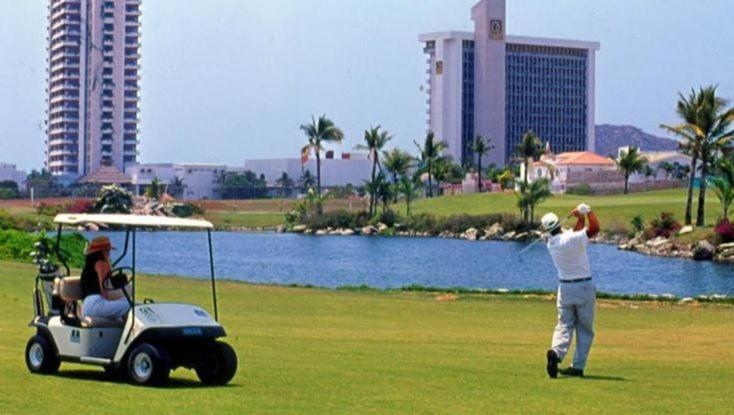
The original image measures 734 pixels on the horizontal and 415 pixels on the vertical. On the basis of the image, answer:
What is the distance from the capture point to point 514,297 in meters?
42.8

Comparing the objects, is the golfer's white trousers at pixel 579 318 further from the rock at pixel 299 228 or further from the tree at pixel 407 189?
the rock at pixel 299 228

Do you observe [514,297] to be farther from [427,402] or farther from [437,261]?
[437,261]

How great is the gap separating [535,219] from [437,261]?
165 ft

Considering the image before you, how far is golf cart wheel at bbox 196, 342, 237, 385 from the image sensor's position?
1795 cm

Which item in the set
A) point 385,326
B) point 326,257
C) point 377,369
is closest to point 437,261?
point 326,257

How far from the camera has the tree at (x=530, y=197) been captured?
139125 millimetres

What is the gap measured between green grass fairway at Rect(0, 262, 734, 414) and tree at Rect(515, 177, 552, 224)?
103 meters

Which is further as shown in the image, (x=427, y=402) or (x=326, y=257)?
(x=326, y=257)

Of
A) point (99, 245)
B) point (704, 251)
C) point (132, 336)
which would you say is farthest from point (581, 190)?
point (132, 336)

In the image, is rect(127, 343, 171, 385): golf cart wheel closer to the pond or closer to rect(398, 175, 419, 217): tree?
the pond

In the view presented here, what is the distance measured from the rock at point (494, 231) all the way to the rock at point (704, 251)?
42.6 metres

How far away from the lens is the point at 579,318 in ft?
64.8

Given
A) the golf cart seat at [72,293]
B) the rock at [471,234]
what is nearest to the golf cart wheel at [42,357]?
the golf cart seat at [72,293]

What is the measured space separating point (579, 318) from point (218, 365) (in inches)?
193
